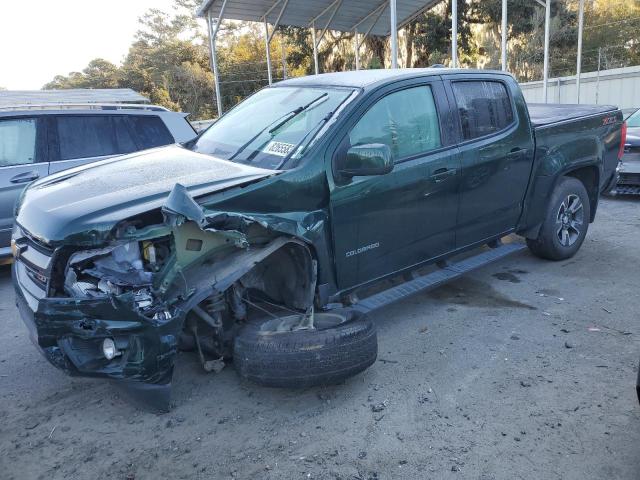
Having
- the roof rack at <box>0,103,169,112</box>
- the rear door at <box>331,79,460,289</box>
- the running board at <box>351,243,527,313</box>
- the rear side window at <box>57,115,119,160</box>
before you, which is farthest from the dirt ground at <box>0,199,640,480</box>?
the roof rack at <box>0,103,169,112</box>

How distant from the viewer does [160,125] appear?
Result: 6.59 meters

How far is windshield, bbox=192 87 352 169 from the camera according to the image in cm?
363

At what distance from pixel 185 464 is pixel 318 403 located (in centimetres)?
87

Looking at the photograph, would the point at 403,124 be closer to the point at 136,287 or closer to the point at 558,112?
the point at 136,287

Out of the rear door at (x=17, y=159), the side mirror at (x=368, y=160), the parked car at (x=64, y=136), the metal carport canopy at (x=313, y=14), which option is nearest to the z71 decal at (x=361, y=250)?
the side mirror at (x=368, y=160)

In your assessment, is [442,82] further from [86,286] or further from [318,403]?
[86,286]

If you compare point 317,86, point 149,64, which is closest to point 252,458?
point 317,86

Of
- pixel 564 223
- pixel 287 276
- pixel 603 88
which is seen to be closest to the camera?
pixel 287 276

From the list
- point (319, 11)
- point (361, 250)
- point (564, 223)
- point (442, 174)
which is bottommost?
point (564, 223)

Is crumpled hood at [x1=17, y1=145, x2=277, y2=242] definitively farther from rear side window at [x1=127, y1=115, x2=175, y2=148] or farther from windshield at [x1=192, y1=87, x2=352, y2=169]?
rear side window at [x1=127, y1=115, x2=175, y2=148]

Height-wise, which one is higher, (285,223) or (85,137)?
(85,137)

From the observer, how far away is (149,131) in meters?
6.53

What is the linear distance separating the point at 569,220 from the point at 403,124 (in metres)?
2.54

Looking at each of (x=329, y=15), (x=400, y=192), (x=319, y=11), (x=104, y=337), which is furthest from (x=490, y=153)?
(x=329, y=15)
